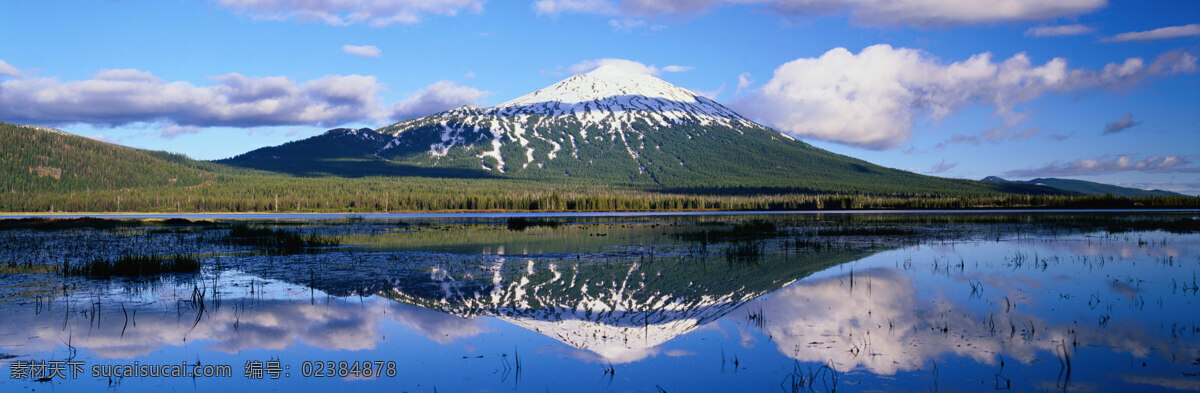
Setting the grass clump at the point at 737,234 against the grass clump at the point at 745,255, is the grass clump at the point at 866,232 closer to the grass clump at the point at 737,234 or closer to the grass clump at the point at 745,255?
the grass clump at the point at 737,234

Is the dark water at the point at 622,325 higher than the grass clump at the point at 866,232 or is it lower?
lower

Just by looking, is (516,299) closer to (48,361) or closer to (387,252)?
(48,361)

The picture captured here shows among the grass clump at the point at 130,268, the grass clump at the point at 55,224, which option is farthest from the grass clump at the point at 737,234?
the grass clump at the point at 55,224

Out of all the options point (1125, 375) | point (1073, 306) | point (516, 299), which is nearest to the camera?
point (1125, 375)

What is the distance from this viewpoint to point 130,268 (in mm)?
26359

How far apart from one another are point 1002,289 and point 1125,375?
10.7 m

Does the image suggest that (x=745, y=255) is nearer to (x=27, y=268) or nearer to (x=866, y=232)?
(x=866, y=232)

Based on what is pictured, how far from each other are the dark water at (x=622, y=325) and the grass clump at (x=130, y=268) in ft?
3.52

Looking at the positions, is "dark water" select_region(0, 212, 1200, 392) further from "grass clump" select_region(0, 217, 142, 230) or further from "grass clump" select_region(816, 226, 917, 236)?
"grass clump" select_region(0, 217, 142, 230)

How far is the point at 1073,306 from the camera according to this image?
1812cm

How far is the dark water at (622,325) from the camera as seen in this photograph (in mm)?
11844

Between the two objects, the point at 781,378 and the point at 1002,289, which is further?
the point at 1002,289

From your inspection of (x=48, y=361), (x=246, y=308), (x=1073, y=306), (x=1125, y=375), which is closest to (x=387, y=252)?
(x=246, y=308)

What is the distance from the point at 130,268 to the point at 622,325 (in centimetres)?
2004
